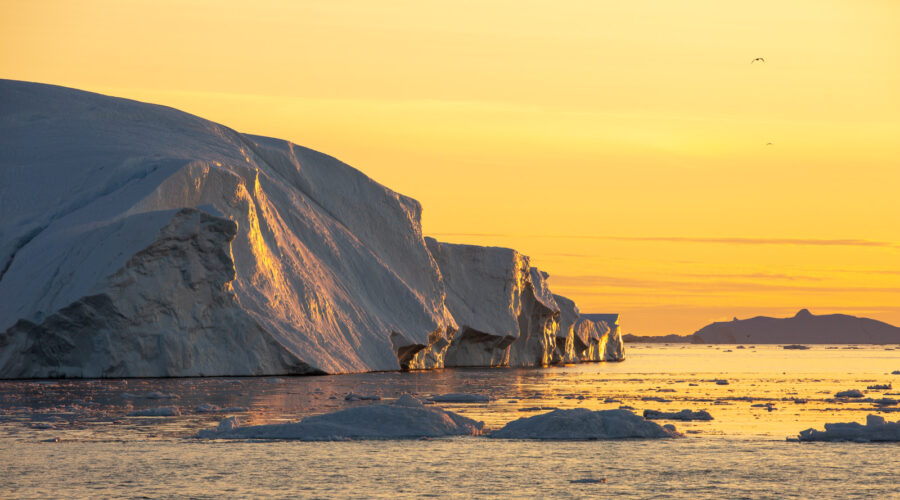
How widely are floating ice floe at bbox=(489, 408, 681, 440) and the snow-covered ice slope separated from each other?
19249mm

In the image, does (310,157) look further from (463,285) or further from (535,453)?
(535,453)

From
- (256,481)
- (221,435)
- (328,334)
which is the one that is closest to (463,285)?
(328,334)

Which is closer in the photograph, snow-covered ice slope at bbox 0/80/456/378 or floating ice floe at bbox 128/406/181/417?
floating ice floe at bbox 128/406/181/417

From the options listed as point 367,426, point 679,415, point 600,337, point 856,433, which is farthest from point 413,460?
point 600,337

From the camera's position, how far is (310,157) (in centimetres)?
5731

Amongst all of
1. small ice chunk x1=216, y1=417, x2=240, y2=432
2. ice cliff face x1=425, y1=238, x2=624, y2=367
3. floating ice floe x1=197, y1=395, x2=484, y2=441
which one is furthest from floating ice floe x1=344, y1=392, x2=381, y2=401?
ice cliff face x1=425, y1=238, x2=624, y2=367

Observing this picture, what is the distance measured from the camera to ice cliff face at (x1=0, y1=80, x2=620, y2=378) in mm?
35656

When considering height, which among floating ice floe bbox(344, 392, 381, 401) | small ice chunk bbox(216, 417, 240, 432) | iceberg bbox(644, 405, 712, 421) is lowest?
small ice chunk bbox(216, 417, 240, 432)

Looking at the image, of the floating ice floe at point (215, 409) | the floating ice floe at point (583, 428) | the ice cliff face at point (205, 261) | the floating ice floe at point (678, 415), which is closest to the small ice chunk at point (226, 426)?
the floating ice floe at point (215, 409)

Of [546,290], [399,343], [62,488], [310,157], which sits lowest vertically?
[62,488]

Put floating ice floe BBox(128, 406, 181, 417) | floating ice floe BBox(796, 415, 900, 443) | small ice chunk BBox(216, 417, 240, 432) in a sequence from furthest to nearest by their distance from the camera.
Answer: floating ice floe BBox(128, 406, 181, 417) → small ice chunk BBox(216, 417, 240, 432) → floating ice floe BBox(796, 415, 900, 443)

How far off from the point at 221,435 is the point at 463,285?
148 feet

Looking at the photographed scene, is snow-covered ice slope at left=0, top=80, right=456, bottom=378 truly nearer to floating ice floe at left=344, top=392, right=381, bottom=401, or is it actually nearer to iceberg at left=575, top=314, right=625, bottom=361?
floating ice floe at left=344, top=392, right=381, bottom=401

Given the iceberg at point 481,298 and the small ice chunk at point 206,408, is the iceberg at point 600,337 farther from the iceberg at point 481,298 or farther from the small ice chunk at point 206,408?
the small ice chunk at point 206,408
